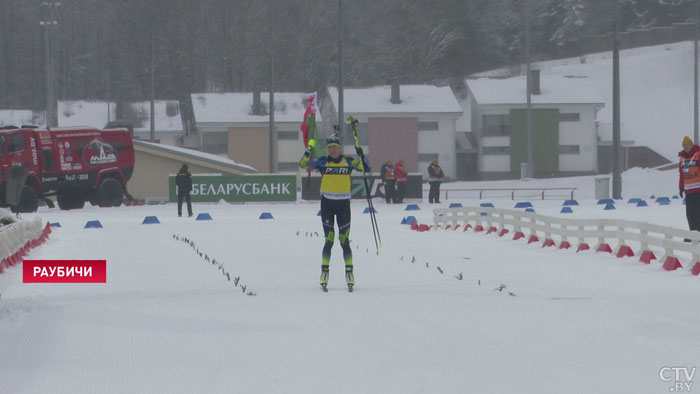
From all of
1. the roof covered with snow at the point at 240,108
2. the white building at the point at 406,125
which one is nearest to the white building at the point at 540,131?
the white building at the point at 406,125

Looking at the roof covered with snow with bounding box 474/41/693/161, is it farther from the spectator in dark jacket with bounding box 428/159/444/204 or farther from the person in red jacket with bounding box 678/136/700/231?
the person in red jacket with bounding box 678/136/700/231

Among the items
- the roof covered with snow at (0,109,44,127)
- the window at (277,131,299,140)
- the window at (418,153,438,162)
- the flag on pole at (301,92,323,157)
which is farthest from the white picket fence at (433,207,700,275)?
the roof covered with snow at (0,109,44,127)

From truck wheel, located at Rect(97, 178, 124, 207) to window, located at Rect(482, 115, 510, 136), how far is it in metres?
39.9

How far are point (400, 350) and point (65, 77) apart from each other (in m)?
105

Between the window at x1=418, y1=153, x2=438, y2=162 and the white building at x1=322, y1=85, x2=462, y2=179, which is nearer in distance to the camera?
the white building at x1=322, y1=85, x2=462, y2=179

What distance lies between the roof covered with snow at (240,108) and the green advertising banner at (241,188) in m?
27.2

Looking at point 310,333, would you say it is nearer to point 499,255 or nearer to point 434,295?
point 434,295

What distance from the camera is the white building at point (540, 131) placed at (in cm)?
7762

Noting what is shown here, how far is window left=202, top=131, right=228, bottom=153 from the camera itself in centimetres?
7481

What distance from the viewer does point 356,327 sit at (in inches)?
397

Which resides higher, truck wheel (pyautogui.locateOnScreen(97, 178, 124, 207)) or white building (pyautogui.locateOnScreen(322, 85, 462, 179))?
white building (pyautogui.locateOnScreen(322, 85, 462, 179))

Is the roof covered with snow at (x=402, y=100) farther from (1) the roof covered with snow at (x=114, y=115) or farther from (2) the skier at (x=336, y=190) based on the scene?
(2) the skier at (x=336, y=190)

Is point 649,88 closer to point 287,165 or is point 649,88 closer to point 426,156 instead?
point 426,156
